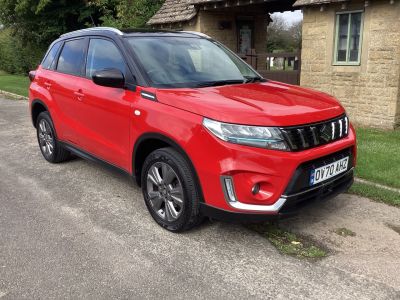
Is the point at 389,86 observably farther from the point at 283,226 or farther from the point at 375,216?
the point at 283,226

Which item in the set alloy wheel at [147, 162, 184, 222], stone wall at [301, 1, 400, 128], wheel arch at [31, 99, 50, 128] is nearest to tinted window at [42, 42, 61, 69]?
wheel arch at [31, 99, 50, 128]

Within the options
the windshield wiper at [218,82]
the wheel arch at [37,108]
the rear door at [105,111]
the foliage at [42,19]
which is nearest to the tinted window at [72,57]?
the rear door at [105,111]

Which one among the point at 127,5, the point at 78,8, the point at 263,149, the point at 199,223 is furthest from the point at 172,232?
the point at 78,8

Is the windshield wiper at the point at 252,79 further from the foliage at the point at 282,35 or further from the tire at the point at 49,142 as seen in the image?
the foliage at the point at 282,35

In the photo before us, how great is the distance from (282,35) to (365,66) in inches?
1283

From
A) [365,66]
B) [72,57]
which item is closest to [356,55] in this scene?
[365,66]

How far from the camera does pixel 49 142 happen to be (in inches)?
247

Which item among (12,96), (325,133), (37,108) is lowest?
(12,96)

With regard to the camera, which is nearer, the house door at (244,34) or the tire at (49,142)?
the tire at (49,142)

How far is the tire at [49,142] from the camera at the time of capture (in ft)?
19.9

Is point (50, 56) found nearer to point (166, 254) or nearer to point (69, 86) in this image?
point (69, 86)

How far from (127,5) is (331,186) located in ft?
43.5

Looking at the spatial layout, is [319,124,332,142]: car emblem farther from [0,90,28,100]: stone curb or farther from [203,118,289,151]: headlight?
[0,90,28,100]: stone curb

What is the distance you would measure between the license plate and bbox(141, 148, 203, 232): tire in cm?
95
